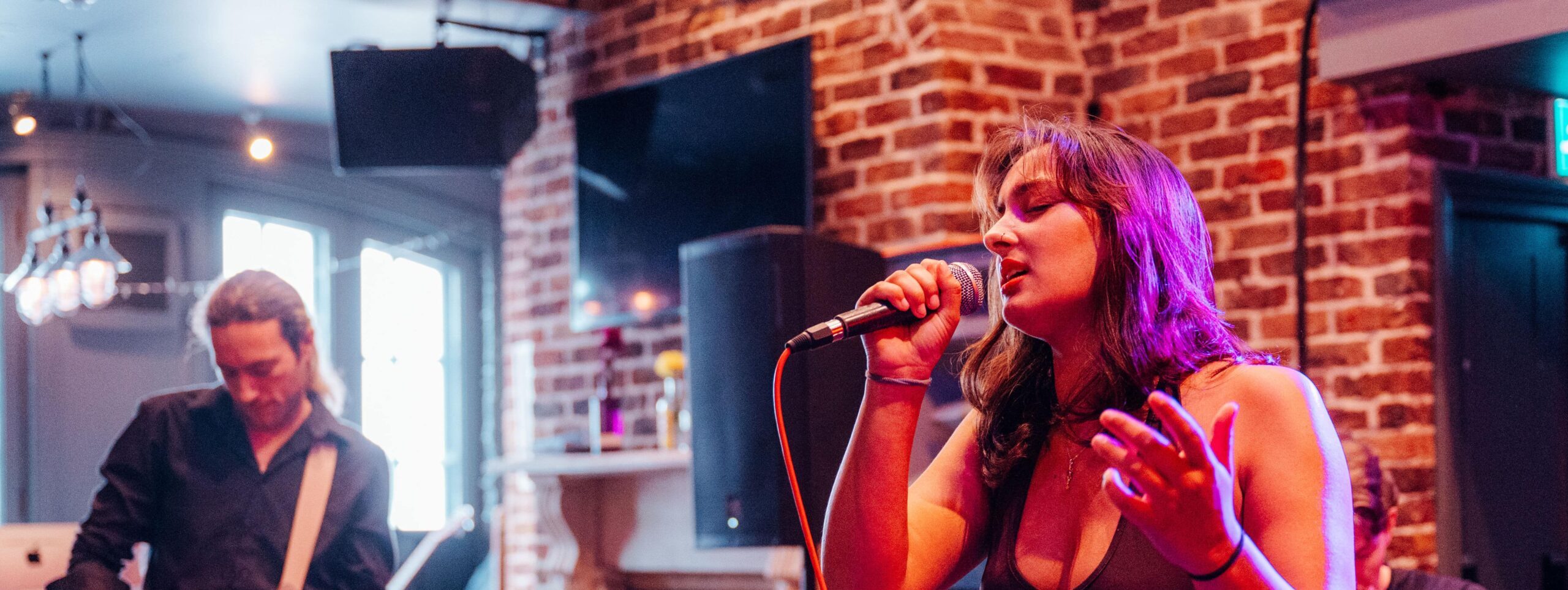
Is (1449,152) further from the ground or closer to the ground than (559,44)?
closer to the ground

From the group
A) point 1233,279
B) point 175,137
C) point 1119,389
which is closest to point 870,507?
point 1119,389

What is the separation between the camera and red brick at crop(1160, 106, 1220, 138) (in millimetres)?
3781

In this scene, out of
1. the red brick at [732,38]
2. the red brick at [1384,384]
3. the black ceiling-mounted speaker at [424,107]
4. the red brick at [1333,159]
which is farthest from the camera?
the black ceiling-mounted speaker at [424,107]

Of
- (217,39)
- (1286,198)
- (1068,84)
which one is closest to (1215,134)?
(1286,198)

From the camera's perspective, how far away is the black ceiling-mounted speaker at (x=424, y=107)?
4520 mm

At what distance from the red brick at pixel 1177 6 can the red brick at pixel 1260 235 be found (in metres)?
0.62

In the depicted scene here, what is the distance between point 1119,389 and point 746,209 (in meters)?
2.79

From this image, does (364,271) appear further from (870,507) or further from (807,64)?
(870,507)

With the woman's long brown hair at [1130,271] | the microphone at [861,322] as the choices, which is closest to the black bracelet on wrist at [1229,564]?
the woman's long brown hair at [1130,271]

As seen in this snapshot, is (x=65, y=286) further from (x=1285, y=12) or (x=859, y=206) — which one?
(x=1285, y=12)

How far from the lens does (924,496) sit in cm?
158

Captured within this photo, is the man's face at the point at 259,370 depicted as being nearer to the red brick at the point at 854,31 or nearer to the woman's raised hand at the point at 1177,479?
the red brick at the point at 854,31

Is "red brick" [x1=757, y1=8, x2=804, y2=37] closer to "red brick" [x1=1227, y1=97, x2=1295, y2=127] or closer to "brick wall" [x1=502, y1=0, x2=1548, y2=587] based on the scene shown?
"brick wall" [x1=502, y1=0, x2=1548, y2=587]

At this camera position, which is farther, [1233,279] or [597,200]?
[597,200]
